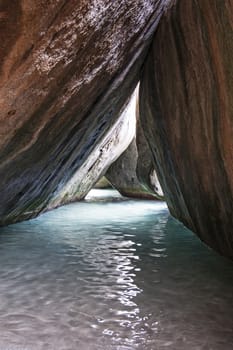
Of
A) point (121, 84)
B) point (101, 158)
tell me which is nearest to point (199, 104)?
point (121, 84)

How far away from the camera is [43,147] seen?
5.61 meters

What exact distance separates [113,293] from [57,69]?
7.62 ft

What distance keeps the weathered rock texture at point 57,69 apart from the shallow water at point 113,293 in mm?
1475

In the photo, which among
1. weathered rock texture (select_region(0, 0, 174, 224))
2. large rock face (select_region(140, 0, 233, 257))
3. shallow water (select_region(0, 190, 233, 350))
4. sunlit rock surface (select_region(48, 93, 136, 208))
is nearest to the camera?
shallow water (select_region(0, 190, 233, 350))

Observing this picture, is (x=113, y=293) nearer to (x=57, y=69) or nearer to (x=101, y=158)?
(x=57, y=69)

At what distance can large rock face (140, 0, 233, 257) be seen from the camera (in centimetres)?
362

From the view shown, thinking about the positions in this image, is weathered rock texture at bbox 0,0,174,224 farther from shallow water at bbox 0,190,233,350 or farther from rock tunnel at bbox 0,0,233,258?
shallow water at bbox 0,190,233,350

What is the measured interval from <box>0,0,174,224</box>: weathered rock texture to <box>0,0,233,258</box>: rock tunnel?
0.5 inches

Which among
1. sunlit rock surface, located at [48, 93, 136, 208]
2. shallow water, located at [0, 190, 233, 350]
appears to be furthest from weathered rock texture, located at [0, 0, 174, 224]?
sunlit rock surface, located at [48, 93, 136, 208]

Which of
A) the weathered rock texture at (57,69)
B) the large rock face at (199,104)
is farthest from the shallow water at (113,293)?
the weathered rock texture at (57,69)

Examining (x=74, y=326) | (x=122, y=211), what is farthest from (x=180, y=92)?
(x=122, y=211)

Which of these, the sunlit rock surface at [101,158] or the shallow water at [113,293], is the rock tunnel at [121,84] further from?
the sunlit rock surface at [101,158]

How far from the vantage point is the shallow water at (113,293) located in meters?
2.87

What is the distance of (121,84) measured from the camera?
21.1 ft
